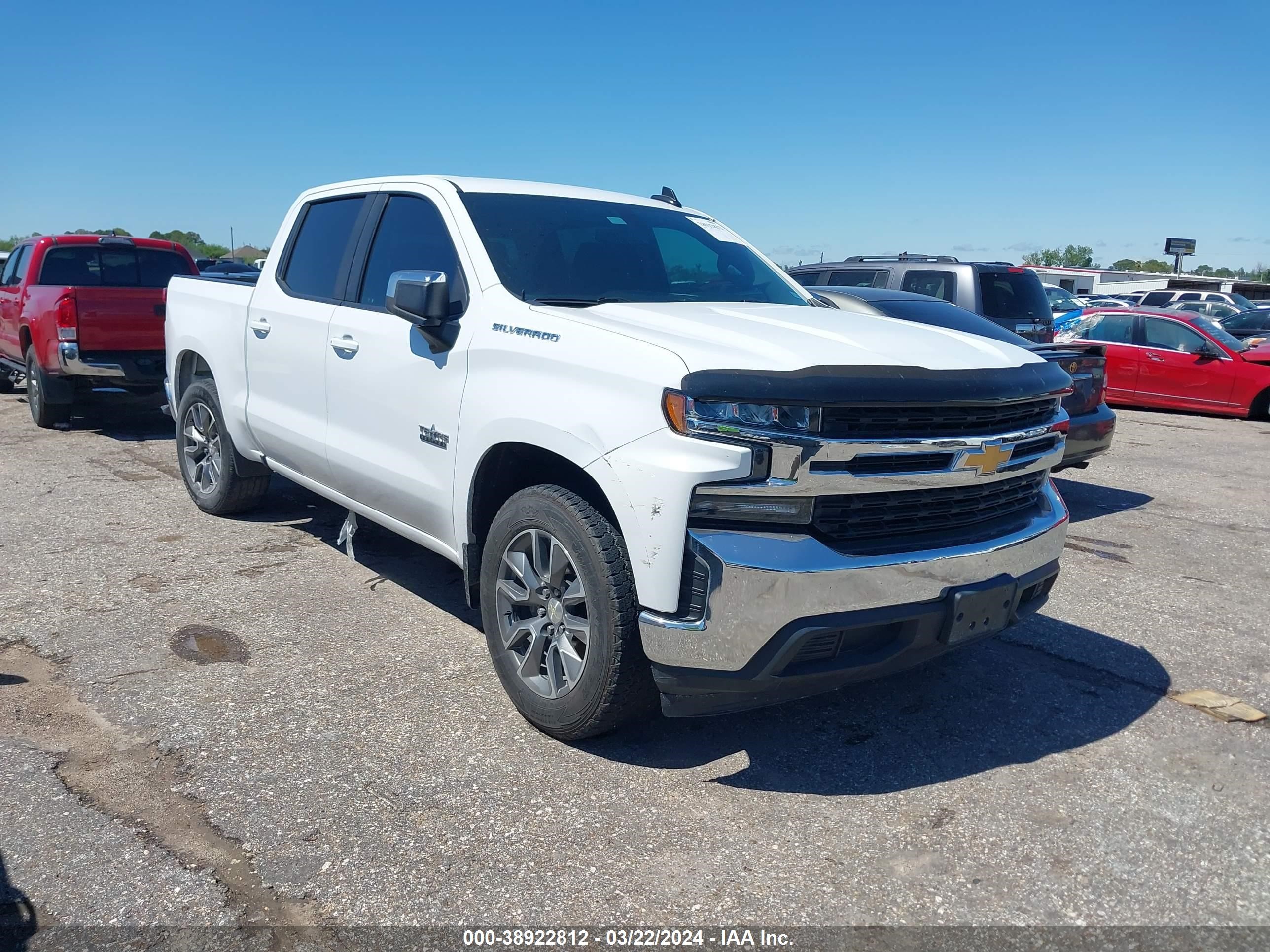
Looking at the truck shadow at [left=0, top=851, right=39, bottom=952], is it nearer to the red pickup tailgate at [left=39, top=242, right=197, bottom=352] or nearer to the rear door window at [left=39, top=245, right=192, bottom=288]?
the red pickup tailgate at [left=39, top=242, right=197, bottom=352]

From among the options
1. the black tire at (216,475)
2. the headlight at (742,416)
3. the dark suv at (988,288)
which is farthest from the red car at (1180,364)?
the headlight at (742,416)

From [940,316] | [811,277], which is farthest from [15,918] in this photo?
[811,277]

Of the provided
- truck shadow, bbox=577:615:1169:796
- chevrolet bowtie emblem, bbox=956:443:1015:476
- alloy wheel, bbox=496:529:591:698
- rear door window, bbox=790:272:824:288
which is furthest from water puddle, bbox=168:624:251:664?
rear door window, bbox=790:272:824:288

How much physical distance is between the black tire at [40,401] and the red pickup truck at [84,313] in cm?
1

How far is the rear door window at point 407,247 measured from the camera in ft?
14.0

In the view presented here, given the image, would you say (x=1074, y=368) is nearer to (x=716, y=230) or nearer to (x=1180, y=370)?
(x=716, y=230)

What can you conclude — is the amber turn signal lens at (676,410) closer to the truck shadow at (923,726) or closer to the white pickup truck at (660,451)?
the white pickup truck at (660,451)

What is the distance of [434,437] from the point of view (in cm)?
400

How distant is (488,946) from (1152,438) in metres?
11.2

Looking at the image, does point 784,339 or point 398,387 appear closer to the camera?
point 784,339

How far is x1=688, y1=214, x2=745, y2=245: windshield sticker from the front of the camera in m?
5.01

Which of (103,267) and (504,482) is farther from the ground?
(103,267)

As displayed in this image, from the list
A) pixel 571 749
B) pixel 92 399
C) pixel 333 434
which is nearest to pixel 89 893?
pixel 571 749

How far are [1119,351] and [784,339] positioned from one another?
12.7 m
